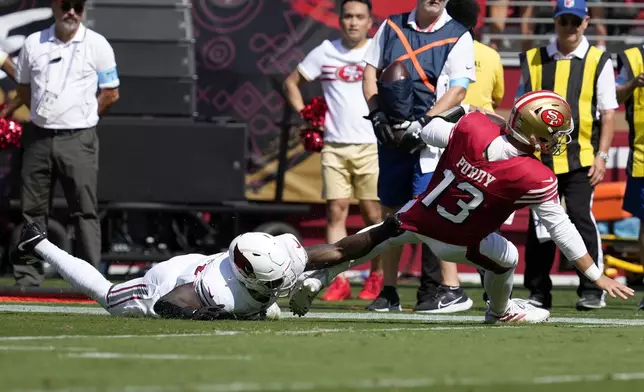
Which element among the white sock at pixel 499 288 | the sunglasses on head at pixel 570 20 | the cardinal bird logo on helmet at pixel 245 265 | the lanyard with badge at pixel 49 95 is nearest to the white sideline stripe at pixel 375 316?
the white sock at pixel 499 288

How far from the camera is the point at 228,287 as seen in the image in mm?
8203

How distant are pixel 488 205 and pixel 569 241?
1.56 feet

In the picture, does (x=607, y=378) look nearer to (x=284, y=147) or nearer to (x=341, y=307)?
(x=341, y=307)

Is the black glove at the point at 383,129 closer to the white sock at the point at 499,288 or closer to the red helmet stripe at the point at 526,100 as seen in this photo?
the white sock at the point at 499,288

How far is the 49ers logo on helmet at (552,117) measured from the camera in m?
8.09

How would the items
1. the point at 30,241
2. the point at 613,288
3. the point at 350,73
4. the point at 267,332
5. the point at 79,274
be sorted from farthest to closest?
1. the point at 350,73
2. the point at 30,241
3. the point at 79,274
4. the point at 613,288
5. the point at 267,332

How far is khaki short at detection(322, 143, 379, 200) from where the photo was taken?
1199 cm

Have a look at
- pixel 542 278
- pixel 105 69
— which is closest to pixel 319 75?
pixel 105 69

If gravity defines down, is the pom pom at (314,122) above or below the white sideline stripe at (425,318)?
above

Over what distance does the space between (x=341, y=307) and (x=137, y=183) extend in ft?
14.5

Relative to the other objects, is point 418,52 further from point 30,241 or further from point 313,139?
point 30,241

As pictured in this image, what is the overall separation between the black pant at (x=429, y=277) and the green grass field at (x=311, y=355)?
1.76 m

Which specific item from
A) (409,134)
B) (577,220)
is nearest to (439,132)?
(409,134)

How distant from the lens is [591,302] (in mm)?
11023
